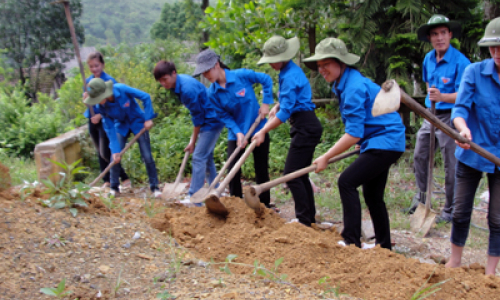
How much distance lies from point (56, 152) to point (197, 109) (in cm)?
273

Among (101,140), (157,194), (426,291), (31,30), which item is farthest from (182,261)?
(31,30)

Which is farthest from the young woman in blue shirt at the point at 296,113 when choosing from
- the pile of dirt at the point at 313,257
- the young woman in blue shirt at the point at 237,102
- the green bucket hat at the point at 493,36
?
the green bucket hat at the point at 493,36

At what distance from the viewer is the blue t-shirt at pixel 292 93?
12.4 feet

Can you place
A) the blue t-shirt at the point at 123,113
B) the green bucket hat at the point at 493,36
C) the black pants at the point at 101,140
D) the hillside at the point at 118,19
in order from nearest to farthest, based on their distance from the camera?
the green bucket hat at the point at 493,36 → the blue t-shirt at the point at 123,113 → the black pants at the point at 101,140 → the hillside at the point at 118,19

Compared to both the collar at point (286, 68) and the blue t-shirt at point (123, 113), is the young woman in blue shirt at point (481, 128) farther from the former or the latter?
the blue t-shirt at point (123, 113)

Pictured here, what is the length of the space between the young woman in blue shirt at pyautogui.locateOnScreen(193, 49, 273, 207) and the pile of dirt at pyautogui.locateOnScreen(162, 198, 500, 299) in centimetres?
94

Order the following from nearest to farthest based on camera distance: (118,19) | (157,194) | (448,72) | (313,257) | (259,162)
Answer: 1. (313,257)
2. (448,72)
3. (259,162)
4. (157,194)
5. (118,19)

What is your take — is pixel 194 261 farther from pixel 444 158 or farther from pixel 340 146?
pixel 444 158

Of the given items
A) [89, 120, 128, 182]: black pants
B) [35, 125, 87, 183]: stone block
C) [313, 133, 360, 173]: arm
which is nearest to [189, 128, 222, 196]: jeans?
[89, 120, 128, 182]: black pants

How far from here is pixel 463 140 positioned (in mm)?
2689

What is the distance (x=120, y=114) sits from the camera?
528cm

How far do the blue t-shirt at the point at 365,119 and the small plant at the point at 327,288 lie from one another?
3.53ft

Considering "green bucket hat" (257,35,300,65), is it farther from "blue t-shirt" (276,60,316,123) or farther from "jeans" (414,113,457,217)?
"jeans" (414,113,457,217)

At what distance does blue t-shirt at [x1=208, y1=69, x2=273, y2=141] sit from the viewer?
4.44 meters
